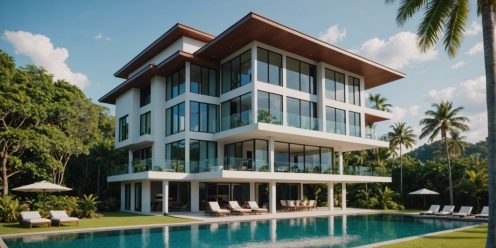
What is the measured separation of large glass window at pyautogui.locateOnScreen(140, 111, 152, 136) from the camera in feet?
98.2

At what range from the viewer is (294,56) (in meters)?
27.5

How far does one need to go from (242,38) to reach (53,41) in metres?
10.4

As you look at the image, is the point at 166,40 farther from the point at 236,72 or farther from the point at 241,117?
the point at 241,117

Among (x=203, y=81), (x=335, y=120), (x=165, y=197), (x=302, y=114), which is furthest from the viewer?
(x=335, y=120)

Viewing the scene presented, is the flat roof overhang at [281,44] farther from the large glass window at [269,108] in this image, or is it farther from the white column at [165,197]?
the white column at [165,197]

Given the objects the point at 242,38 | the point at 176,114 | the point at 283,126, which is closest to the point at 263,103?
the point at 283,126

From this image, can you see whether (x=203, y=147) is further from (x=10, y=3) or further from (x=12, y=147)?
(x=10, y=3)

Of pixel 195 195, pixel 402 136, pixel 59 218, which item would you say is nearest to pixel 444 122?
pixel 402 136

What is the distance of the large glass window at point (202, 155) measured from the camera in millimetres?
25391

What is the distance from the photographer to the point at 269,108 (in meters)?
25.4

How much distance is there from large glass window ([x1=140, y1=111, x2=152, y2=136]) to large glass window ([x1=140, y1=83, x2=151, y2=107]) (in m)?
0.94

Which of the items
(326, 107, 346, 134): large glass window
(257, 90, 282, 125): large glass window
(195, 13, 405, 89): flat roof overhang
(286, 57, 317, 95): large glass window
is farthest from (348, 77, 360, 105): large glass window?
(257, 90, 282, 125): large glass window

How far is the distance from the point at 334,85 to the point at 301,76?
11.2 ft

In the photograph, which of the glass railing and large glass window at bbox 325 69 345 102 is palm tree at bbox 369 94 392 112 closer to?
the glass railing
